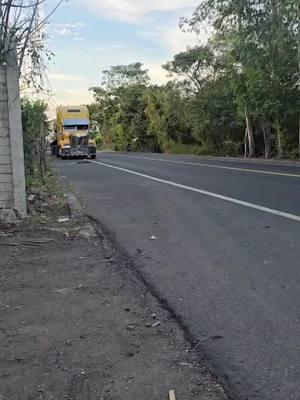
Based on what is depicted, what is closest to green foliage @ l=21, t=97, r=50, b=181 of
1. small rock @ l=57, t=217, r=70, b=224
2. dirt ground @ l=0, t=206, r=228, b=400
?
small rock @ l=57, t=217, r=70, b=224

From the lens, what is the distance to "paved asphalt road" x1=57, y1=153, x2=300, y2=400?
382 centimetres

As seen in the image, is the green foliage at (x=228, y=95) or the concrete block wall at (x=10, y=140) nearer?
the concrete block wall at (x=10, y=140)

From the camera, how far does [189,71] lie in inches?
1768

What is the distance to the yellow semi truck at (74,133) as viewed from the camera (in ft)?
133

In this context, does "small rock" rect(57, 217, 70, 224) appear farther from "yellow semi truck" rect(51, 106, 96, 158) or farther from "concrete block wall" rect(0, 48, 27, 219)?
"yellow semi truck" rect(51, 106, 96, 158)

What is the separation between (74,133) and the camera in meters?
40.7

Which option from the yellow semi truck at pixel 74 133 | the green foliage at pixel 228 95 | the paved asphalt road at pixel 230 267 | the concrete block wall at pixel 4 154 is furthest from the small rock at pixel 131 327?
the yellow semi truck at pixel 74 133

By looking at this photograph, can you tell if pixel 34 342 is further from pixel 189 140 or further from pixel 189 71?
pixel 189 140

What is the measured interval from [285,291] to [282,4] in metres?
20.4

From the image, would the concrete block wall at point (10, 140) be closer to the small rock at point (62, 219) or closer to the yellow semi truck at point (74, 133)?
the small rock at point (62, 219)

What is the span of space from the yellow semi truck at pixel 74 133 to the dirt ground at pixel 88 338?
112ft

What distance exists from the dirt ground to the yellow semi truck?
34.0 meters

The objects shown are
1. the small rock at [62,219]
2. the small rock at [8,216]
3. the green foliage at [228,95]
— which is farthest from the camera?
the green foliage at [228,95]

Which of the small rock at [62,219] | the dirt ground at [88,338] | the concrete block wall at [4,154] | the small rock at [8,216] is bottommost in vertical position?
the dirt ground at [88,338]
